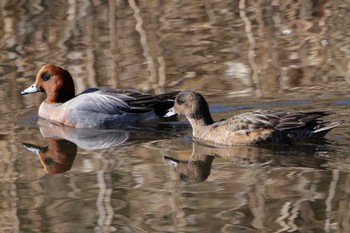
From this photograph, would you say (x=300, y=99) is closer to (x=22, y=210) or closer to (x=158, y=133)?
(x=158, y=133)

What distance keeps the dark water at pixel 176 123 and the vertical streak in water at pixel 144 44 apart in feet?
0.08

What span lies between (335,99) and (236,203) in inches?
130

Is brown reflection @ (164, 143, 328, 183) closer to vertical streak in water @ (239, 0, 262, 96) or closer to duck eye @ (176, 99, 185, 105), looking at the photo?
duck eye @ (176, 99, 185, 105)

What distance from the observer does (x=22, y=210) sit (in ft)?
25.1

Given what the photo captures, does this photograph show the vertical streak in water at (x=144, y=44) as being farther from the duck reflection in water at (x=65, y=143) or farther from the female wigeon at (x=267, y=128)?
the female wigeon at (x=267, y=128)

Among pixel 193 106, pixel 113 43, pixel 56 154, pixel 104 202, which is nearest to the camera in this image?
pixel 104 202

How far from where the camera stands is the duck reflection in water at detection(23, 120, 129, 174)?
909 cm

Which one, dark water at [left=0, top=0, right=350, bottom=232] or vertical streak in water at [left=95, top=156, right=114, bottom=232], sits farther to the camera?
dark water at [left=0, top=0, right=350, bottom=232]

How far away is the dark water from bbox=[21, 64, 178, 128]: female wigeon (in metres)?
0.24

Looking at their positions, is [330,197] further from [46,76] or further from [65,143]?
[46,76]

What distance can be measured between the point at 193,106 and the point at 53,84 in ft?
6.84

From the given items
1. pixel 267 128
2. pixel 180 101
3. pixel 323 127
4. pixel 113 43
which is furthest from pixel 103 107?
pixel 113 43

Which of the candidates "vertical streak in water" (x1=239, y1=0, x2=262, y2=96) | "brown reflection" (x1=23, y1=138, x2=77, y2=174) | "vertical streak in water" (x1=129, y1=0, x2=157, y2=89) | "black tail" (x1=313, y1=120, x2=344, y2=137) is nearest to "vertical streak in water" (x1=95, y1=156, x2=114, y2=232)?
"brown reflection" (x1=23, y1=138, x2=77, y2=174)

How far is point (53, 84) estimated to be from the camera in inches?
443
